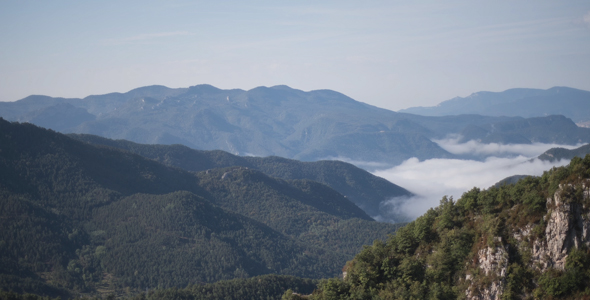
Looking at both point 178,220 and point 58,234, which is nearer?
point 58,234

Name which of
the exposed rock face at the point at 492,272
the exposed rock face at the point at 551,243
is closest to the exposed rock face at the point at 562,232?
the exposed rock face at the point at 551,243

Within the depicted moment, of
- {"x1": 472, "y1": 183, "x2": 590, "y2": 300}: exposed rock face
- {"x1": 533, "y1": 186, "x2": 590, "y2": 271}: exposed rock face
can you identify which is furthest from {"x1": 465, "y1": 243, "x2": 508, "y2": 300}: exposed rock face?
{"x1": 533, "y1": 186, "x2": 590, "y2": 271}: exposed rock face

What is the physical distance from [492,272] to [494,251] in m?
2.17

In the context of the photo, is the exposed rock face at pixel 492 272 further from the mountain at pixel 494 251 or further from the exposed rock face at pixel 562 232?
the exposed rock face at pixel 562 232

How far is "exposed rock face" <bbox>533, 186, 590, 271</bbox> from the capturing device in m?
42.9

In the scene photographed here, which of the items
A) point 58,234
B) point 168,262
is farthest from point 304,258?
point 58,234

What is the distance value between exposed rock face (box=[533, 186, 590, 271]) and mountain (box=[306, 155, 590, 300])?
0.27 ft

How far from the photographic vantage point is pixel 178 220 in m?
198

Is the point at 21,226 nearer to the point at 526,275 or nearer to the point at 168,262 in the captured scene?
the point at 168,262

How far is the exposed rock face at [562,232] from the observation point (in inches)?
1689

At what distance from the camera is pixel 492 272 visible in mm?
46906

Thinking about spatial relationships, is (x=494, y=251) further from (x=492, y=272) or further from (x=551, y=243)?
(x=551, y=243)

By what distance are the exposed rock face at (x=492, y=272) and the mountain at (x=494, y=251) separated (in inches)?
3.8

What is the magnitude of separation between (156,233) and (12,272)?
59.5 metres
